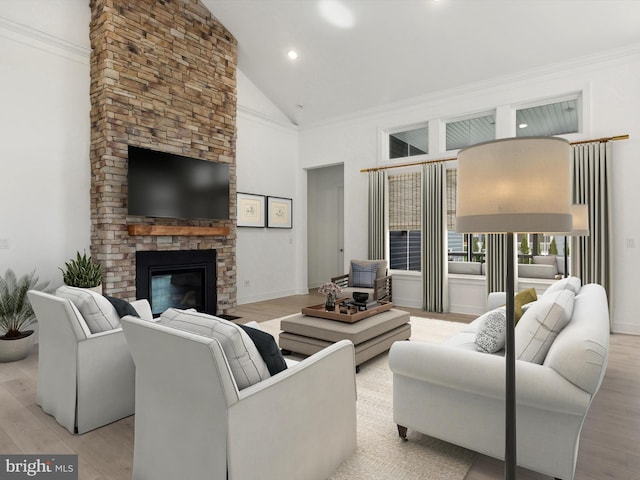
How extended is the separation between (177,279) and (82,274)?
1.34 meters

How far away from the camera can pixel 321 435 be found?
1.79 metres

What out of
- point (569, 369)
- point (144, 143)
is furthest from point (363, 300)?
point (144, 143)

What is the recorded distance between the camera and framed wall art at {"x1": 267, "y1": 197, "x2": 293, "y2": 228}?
6945mm

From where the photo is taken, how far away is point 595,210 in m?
4.62

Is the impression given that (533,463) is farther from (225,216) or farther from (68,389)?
(225,216)

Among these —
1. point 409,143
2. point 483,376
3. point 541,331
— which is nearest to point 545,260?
point 409,143

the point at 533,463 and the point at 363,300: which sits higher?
the point at 363,300

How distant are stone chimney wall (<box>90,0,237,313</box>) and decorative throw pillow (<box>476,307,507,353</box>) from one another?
3976 millimetres

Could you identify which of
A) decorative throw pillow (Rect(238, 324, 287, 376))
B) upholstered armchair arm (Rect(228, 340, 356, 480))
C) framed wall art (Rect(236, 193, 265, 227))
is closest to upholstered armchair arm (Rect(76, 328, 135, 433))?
decorative throw pillow (Rect(238, 324, 287, 376))

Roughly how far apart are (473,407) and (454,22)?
459cm

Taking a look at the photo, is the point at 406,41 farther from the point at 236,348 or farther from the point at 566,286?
the point at 236,348

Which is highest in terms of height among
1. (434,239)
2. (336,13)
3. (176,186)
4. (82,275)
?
(336,13)

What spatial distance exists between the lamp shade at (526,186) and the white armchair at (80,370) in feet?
7.39

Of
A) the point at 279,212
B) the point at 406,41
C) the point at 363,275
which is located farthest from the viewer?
the point at 279,212
